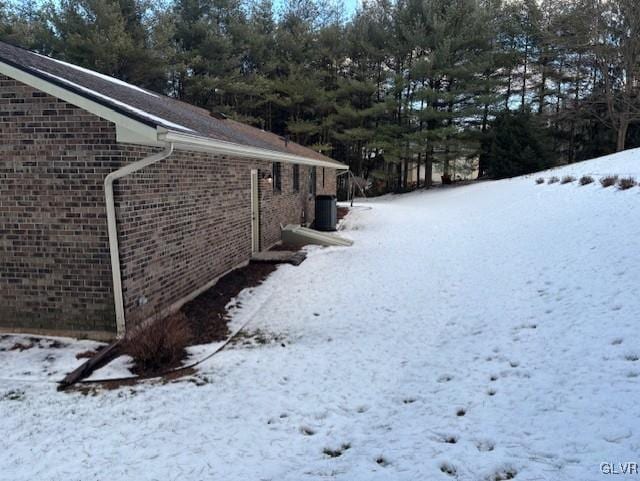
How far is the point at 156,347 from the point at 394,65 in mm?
31810

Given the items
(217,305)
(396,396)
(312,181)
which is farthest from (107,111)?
(312,181)

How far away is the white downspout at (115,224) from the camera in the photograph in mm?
4879

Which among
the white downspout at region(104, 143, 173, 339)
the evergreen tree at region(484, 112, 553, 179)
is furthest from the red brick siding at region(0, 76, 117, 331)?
the evergreen tree at region(484, 112, 553, 179)

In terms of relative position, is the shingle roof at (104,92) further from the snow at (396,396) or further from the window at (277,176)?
the window at (277,176)

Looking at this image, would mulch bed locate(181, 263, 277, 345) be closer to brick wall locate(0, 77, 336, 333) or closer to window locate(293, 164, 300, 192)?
brick wall locate(0, 77, 336, 333)

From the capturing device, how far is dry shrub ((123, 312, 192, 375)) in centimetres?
450

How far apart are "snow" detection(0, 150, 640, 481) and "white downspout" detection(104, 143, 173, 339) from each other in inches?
43.2

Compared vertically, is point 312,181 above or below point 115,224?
above

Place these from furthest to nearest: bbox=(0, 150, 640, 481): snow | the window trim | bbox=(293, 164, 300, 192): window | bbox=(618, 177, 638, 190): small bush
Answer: bbox=(293, 164, 300, 192): window < the window trim < bbox=(618, 177, 638, 190): small bush < bbox=(0, 150, 640, 481): snow

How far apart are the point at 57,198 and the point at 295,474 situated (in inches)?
172

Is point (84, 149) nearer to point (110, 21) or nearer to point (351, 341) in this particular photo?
point (351, 341)

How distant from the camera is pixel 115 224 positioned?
4.96 metres

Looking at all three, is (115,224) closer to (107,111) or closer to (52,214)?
(52,214)

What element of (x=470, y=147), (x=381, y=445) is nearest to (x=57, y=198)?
(x=381, y=445)
